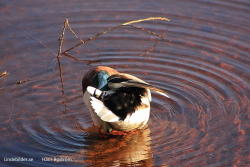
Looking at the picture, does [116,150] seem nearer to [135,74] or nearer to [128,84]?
[128,84]

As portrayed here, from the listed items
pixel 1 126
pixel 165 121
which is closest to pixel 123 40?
pixel 165 121

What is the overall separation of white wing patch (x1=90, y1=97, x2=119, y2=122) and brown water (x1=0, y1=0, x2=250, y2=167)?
1.75 ft

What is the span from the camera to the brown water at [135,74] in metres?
5.23

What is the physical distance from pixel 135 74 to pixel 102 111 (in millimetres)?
1965

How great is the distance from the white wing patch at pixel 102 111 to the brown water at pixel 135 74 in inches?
20.9

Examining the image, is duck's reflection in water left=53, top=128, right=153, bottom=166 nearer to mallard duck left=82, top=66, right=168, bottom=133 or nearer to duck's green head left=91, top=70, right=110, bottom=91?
mallard duck left=82, top=66, right=168, bottom=133

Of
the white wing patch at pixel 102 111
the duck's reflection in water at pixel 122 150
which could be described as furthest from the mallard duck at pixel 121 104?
the duck's reflection in water at pixel 122 150

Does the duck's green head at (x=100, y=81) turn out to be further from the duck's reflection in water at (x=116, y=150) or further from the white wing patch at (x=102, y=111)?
the white wing patch at (x=102, y=111)

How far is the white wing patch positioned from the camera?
4938 millimetres

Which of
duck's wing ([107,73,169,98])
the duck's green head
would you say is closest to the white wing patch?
duck's wing ([107,73,169,98])

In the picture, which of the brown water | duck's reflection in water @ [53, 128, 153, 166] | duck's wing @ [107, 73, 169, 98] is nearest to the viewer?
duck's wing @ [107, 73, 169, 98]

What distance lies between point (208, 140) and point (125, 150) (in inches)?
41.2

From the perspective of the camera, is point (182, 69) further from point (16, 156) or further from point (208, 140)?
point (16, 156)

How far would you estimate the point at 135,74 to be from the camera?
684cm
